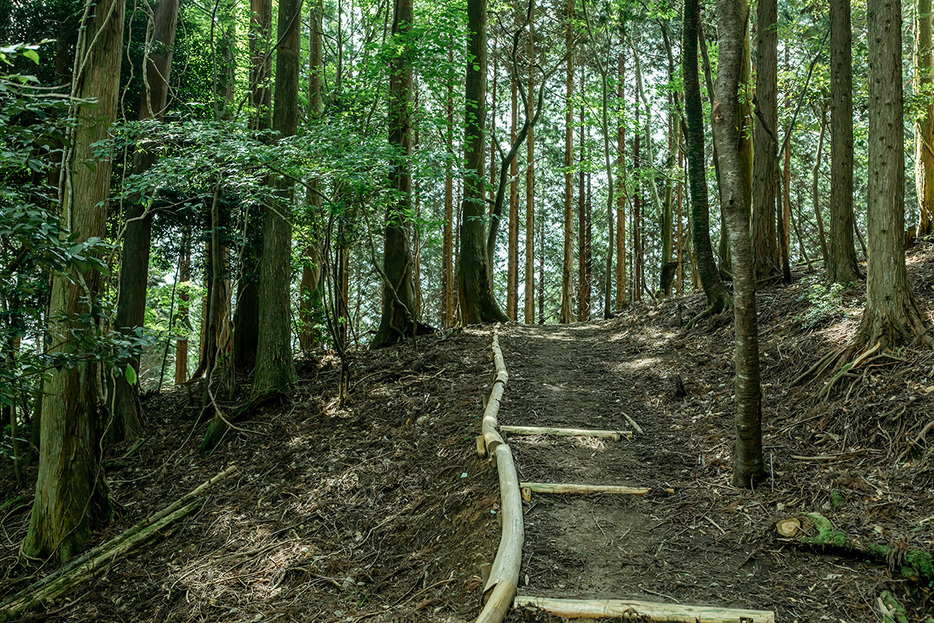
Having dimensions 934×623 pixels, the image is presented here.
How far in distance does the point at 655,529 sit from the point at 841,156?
5523mm

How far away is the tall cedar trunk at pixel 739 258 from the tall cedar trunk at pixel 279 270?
5.80 meters

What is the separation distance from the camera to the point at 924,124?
9508mm

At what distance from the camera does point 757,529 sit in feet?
12.7

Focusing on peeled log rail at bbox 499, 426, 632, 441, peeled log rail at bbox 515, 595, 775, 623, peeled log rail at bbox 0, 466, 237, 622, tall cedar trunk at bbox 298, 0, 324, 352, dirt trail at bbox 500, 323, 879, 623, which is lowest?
peeled log rail at bbox 0, 466, 237, 622

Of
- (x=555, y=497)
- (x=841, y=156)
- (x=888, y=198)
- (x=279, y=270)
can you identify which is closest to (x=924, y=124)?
(x=841, y=156)

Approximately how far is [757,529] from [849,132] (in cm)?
548

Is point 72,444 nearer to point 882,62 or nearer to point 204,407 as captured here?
point 204,407

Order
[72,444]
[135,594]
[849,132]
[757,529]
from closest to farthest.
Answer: [757,529] → [135,594] → [72,444] → [849,132]

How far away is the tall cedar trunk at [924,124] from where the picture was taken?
9.13m

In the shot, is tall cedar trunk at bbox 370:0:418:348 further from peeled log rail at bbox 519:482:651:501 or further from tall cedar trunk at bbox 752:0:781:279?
tall cedar trunk at bbox 752:0:781:279

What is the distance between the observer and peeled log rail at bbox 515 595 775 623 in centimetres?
298

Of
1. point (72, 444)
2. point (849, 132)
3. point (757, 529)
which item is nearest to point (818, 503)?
point (757, 529)

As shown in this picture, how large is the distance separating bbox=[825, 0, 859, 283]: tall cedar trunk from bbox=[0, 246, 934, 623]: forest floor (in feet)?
1.38

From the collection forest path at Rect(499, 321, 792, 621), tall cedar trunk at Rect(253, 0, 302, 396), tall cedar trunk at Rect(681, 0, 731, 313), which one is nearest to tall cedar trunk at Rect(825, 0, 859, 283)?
tall cedar trunk at Rect(681, 0, 731, 313)
